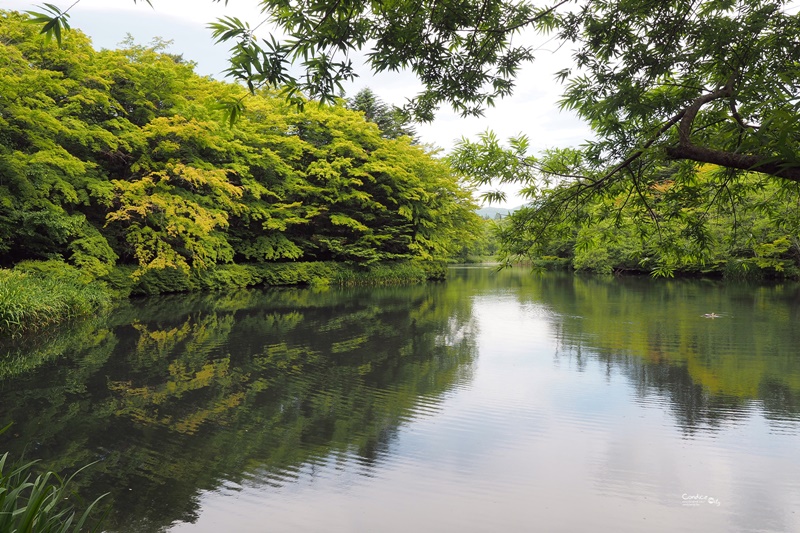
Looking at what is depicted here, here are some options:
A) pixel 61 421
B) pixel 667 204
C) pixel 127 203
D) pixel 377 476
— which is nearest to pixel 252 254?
pixel 127 203

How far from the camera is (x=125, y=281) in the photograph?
14461 mm

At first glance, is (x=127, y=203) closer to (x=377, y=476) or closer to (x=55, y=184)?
(x=55, y=184)

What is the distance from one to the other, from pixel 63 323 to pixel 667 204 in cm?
1078

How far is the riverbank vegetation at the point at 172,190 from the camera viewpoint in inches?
433

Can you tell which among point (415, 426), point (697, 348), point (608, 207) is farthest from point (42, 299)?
point (697, 348)

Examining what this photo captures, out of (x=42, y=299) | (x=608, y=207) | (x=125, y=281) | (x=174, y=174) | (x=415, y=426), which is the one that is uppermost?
(x=174, y=174)

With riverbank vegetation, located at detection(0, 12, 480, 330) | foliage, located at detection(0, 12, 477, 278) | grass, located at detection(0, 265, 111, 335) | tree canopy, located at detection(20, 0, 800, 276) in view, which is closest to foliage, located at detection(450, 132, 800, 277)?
tree canopy, located at detection(20, 0, 800, 276)

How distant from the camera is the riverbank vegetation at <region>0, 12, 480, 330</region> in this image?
433 inches

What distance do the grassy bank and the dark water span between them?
585 millimetres

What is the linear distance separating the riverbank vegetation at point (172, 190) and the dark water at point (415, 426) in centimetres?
342

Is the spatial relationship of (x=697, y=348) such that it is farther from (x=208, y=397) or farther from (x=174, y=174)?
(x=174, y=174)

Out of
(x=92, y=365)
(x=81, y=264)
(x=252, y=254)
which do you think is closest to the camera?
(x=92, y=365)

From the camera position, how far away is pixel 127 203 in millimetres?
13594

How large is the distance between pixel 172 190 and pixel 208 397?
11013 mm
